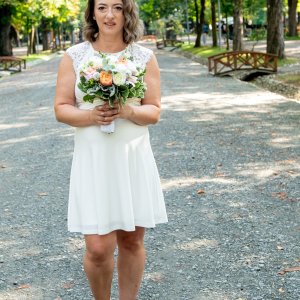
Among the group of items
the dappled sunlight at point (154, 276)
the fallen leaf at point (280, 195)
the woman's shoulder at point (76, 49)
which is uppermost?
the woman's shoulder at point (76, 49)

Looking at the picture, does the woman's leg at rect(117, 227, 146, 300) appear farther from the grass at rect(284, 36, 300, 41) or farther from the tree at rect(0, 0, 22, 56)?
the grass at rect(284, 36, 300, 41)

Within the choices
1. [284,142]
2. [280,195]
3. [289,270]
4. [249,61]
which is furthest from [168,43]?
[289,270]

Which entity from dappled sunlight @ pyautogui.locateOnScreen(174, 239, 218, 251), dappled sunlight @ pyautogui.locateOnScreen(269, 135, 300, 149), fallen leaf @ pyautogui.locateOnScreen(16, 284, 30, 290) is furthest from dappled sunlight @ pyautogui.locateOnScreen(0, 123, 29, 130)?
fallen leaf @ pyautogui.locateOnScreen(16, 284, 30, 290)

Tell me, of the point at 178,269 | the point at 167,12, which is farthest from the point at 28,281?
the point at 167,12

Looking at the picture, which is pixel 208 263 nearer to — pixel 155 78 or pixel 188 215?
pixel 188 215

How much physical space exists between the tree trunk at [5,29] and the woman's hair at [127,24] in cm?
4119

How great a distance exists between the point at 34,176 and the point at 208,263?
4088 mm

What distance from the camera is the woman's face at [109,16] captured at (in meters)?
3.38

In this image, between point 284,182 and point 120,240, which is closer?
point 120,240

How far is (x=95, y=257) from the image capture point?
11.1ft

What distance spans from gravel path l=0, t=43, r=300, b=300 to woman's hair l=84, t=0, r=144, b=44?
6.08 ft

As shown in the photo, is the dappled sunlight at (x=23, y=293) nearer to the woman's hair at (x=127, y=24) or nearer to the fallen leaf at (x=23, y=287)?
the fallen leaf at (x=23, y=287)

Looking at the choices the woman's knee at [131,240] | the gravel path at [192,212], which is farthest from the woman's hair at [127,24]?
the gravel path at [192,212]

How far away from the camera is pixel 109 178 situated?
3377 mm
